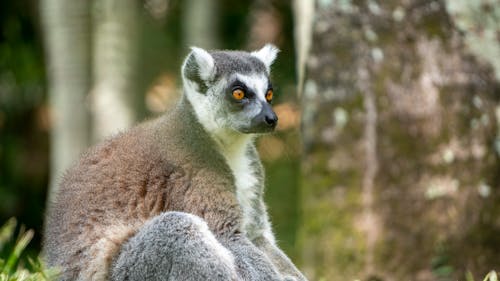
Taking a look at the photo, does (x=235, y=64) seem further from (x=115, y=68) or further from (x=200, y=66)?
(x=115, y=68)

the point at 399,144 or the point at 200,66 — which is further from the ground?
the point at 200,66

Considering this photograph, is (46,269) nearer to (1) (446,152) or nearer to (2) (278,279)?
(2) (278,279)

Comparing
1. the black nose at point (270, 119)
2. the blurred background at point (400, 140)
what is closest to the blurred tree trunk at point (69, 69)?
the blurred background at point (400, 140)

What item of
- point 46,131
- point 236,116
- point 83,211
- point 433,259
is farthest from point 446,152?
point 46,131

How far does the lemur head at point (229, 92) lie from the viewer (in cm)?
575

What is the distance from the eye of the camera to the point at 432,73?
6633 mm

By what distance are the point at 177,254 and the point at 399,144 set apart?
2265 millimetres

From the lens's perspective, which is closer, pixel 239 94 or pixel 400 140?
pixel 239 94

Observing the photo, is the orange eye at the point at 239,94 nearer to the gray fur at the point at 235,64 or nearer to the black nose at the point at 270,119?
the gray fur at the point at 235,64

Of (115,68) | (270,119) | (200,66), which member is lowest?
(115,68)

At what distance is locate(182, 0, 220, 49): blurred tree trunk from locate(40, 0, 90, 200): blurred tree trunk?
1.34 metres

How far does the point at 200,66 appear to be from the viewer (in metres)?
5.95

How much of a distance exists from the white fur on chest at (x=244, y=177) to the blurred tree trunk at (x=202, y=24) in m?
5.29

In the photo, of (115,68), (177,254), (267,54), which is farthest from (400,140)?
(115,68)
